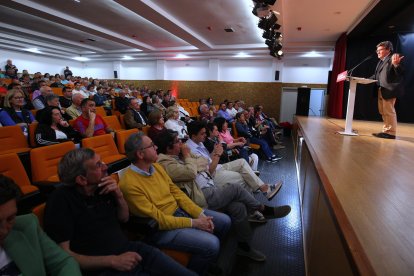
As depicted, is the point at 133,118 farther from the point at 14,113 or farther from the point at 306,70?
the point at 306,70

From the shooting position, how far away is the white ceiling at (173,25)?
196 inches

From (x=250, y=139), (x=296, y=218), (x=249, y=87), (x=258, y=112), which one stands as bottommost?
(x=296, y=218)

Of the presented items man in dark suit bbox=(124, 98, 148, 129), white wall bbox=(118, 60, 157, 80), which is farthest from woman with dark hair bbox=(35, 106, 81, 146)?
white wall bbox=(118, 60, 157, 80)

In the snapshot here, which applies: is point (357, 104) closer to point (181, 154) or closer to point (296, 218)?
point (296, 218)

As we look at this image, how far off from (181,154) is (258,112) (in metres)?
4.86

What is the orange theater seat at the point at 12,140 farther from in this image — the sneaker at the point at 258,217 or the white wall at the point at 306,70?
the white wall at the point at 306,70

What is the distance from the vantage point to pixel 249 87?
417 inches

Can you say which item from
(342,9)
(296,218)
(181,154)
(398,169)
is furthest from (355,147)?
(342,9)

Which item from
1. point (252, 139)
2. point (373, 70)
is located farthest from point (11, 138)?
point (373, 70)

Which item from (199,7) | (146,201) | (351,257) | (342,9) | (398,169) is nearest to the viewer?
(351,257)

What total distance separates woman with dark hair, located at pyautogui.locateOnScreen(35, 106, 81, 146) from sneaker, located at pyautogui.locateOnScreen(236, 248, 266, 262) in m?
2.23

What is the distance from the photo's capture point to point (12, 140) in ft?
8.80

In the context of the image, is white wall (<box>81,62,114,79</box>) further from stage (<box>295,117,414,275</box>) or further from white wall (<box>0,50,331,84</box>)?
stage (<box>295,117,414,275</box>)

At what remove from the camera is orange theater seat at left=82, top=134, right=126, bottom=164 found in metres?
2.67
